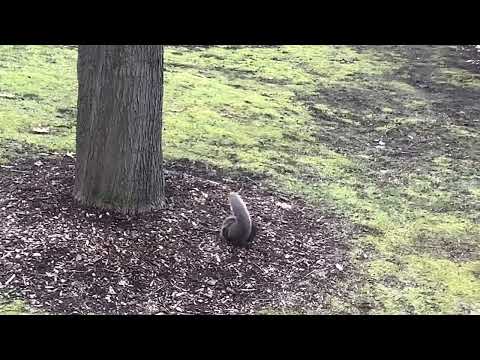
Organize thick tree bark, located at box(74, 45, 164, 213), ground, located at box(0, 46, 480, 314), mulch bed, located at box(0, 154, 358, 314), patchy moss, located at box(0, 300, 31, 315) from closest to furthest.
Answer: patchy moss, located at box(0, 300, 31, 315), mulch bed, located at box(0, 154, 358, 314), ground, located at box(0, 46, 480, 314), thick tree bark, located at box(74, 45, 164, 213)

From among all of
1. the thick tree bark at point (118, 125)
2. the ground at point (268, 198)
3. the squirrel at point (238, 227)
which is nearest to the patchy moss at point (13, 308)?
the ground at point (268, 198)

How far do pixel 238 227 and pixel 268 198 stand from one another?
1121mm

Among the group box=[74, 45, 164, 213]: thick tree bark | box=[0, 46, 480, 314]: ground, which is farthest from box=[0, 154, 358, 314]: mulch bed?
box=[74, 45, 164, 213]: thick tree bark

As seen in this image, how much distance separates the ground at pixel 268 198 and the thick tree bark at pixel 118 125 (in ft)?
0.61

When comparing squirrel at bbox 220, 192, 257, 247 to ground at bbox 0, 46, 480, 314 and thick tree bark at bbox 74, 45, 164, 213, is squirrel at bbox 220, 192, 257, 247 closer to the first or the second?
ground at bbox 0, 46, 480, 314

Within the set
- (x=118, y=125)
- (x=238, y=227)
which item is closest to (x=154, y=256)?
(x=238, y=227)

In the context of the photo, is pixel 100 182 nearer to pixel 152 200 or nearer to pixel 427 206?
pixel 152 200

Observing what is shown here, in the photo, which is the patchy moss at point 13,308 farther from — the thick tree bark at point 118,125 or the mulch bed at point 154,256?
the thick tree bark at point 118,125

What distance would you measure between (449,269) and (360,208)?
106cm

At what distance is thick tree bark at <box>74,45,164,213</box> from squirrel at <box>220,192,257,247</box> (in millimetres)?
584

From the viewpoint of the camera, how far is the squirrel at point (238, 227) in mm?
4352

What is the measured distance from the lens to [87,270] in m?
3.83

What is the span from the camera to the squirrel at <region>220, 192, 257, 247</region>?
171 inches
